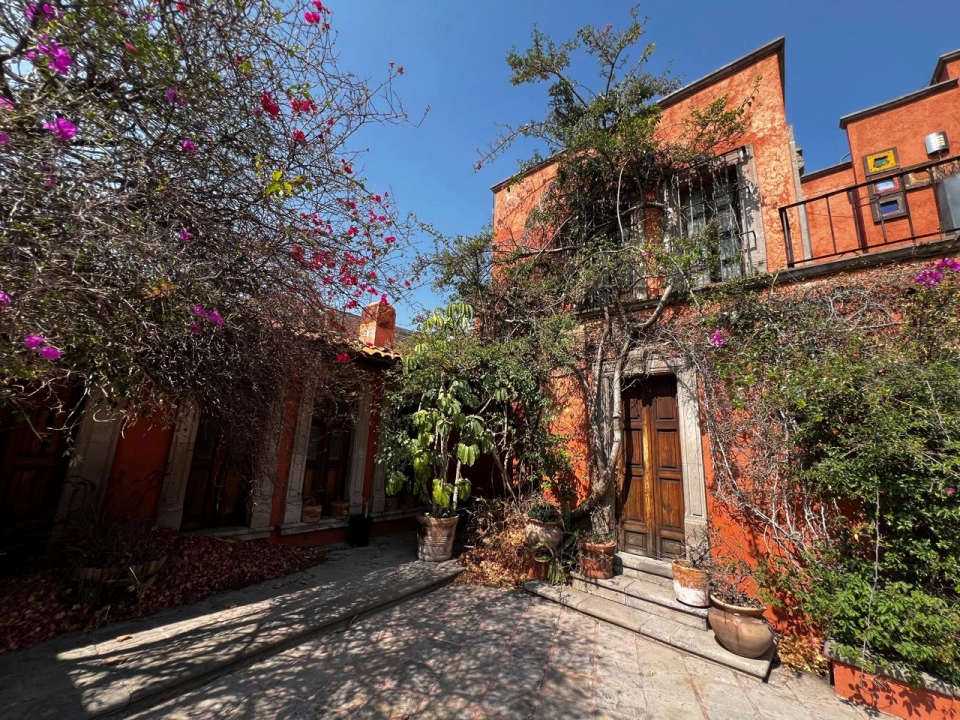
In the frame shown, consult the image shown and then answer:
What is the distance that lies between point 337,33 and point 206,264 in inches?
88.3

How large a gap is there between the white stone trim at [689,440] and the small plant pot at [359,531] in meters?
4.78

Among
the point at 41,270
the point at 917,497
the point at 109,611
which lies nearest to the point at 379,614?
the point at 109,611

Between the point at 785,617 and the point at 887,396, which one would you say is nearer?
the point at 887,396

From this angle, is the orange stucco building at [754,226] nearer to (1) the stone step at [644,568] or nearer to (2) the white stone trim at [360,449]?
(1) the stone step at [644,568]

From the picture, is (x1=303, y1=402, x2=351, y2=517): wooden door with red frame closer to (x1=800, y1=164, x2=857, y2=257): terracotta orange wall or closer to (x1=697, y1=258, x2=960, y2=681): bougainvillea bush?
(x1=697, y1=258, x2=960, y2=681): bougainvillea bush

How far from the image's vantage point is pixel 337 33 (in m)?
3.22

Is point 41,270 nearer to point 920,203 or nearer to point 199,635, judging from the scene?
point 199,635

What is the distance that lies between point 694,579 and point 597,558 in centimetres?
109

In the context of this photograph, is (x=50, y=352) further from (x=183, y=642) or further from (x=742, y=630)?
(x=742, y=630)

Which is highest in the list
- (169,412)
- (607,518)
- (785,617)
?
(169,412)

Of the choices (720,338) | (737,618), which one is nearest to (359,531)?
(737,618)

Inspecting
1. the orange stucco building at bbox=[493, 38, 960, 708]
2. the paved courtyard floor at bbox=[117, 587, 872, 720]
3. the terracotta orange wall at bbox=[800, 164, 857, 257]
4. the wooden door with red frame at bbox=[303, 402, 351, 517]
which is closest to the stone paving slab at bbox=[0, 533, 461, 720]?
the paved courtyard floor at bbox=[117, 587, 872, 720]

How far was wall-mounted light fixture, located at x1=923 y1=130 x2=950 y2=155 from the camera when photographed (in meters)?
5.86

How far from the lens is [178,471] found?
15.5 ft
